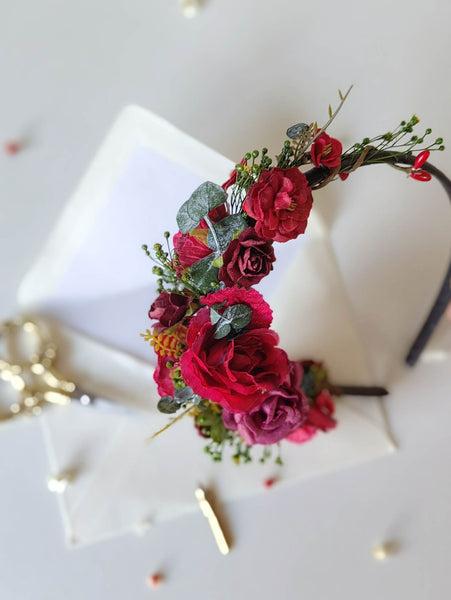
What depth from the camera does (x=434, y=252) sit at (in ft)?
3.16

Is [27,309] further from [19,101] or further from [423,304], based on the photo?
[423,304]

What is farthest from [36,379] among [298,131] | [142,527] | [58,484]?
[298,131]

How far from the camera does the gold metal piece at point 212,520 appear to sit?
905mm

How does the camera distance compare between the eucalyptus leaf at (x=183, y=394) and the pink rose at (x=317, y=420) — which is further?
the pink rose at (x=317, y=420)

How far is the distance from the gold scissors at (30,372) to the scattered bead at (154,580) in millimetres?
295

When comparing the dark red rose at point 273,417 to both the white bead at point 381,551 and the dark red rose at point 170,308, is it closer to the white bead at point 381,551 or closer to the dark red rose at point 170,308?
the dark red rose at point 170,308

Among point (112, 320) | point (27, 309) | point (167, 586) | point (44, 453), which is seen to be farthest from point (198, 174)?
point (167, 586)

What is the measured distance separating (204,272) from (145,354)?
391 millimetres

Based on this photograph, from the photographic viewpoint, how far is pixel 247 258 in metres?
0.57

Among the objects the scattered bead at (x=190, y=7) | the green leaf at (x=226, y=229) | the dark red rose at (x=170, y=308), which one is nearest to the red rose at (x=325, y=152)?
the green leaf at (x=226, y=229)

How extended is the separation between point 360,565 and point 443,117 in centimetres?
78

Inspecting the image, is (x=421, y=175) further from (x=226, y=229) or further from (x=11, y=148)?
(x=11, y=148)

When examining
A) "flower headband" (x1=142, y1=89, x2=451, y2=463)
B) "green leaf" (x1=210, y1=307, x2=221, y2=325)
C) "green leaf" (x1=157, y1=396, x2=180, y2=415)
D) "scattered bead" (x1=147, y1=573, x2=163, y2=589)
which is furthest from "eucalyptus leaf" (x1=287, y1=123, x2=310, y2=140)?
"scattered bead" (x1=147, y1=573, x2=163, y2=589)

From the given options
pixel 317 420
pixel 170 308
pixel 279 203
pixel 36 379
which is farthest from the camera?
pixel 36 379
